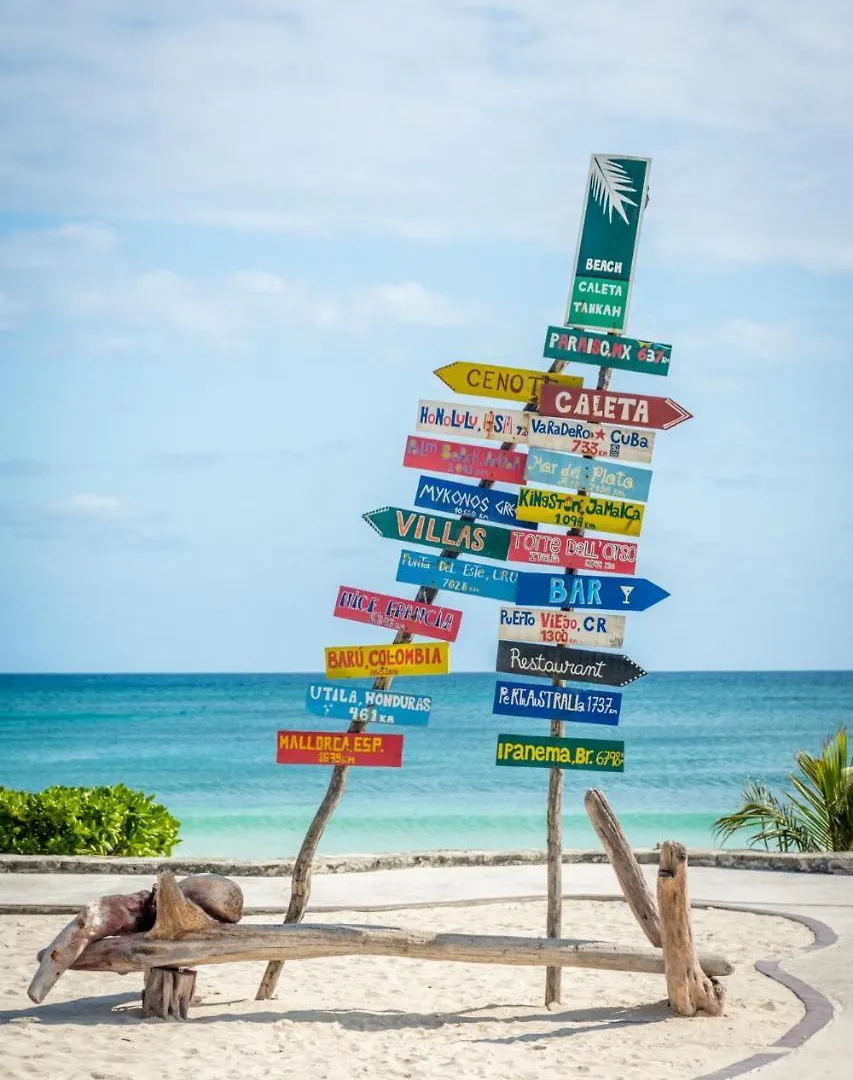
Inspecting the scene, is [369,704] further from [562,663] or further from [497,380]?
[497,380]

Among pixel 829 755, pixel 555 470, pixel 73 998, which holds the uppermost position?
pixel 555 470

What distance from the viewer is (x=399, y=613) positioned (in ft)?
27.6

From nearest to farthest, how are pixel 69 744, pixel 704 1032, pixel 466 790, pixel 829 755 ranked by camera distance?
pixel 704 1032 < pixel 829 755 < pixel 466 790 < pixel 69 744

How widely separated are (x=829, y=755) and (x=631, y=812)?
19000 mm

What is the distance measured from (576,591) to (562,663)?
0.45 metres

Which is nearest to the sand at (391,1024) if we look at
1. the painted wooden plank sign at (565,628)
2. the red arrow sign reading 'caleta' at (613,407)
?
the painted wooden plank sign at (565,628)

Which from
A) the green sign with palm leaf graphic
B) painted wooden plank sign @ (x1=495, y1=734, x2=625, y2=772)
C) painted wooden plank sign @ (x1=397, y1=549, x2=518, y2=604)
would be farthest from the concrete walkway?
the green sign with palm leaf graphic

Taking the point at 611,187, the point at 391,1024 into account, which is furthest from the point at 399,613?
the point at 611,187

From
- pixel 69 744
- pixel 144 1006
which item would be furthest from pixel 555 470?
Answer: pixel 69 744

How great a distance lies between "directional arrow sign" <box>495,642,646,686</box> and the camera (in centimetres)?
826

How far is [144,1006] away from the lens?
7711 mm

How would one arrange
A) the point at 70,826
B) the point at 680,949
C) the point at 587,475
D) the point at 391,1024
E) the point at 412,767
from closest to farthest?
the point at 680,949 → the point at 391,1024 → the point at 587,475 → the point at 70,826 → the point at 412,767

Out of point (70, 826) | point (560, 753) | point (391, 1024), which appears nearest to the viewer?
point (391, 1024)

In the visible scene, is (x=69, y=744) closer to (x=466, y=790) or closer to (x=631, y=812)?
(x=466, y=790)
